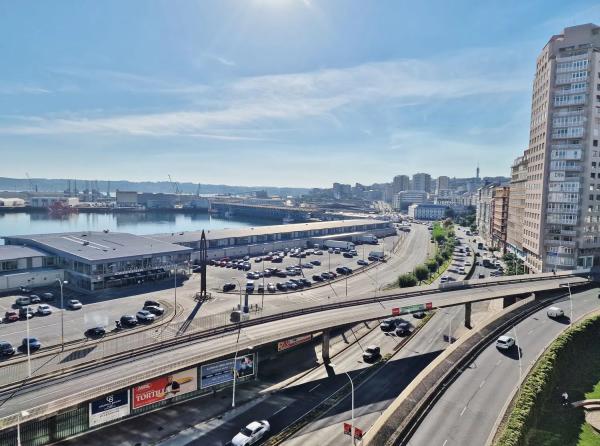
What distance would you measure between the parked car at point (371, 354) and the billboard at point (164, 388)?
18.7m

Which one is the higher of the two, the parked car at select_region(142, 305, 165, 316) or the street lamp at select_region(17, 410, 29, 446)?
the street lamp at select_region(17, 410, 29, 446)

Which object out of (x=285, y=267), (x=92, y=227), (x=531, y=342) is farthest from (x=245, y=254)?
(x=92, y=227)

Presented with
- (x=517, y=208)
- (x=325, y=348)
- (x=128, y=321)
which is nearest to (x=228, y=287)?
(x=128, y=321)

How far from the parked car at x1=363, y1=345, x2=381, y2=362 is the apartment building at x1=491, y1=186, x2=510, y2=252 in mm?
89611

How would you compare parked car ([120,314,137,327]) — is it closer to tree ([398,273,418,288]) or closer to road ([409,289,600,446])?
road ([409,289,600,446])

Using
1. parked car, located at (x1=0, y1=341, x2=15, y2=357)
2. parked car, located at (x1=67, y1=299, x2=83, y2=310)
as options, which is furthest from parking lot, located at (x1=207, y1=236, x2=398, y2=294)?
parked car, located at (x1=0, y1=341, x2=15, y2=357)

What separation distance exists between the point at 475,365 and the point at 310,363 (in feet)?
52.7

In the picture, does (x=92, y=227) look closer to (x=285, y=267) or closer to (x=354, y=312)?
(x=285, y=267)

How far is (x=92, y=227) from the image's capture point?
650 feet

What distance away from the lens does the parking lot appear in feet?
242

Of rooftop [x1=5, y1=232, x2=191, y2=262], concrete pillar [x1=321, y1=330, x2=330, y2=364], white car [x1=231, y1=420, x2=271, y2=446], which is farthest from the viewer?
rooftop [x1=5, y1=232, x2=191, y2=262]

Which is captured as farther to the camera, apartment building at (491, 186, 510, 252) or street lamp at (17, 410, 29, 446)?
apartment building at (491, 186, 510, 252)

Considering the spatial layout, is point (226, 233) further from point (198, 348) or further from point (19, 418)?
point (19, 418)

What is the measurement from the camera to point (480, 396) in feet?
100
